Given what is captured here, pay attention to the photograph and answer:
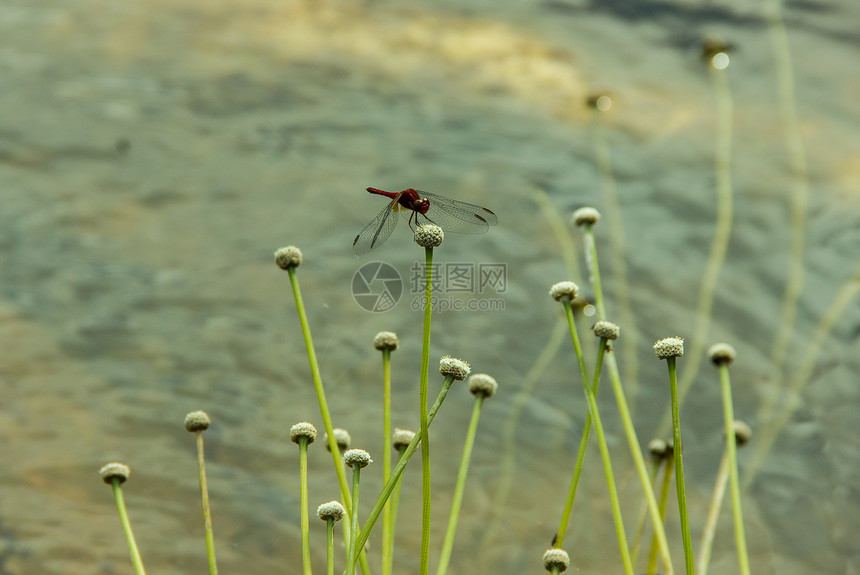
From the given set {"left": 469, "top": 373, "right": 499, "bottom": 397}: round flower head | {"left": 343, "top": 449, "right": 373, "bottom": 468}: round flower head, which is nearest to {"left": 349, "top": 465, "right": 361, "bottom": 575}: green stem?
{"left": 343, "top": 449, "right": 373, "bottom": 468}: round flower head

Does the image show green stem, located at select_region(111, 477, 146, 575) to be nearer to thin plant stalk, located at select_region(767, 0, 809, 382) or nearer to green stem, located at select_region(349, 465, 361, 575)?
green stem, located at select_region(349, 465, 361, 575)

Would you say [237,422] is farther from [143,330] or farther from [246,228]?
[246,228]

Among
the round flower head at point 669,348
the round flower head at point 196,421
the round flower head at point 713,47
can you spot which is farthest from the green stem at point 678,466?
the round flower head at point 713,47

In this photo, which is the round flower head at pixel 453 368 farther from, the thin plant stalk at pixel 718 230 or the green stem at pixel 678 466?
the thin plant stalk at pixel 718 230

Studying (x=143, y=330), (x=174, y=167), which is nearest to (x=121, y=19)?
(x=174, y=167)

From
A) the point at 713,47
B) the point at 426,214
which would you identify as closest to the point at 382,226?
the point at 426,214
